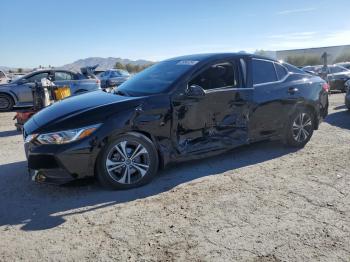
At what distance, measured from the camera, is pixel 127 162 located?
4535 mm

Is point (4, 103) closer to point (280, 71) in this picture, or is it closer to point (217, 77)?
point (217, 77)

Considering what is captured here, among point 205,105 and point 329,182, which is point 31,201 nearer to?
point 205,105

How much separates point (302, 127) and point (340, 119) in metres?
3.70

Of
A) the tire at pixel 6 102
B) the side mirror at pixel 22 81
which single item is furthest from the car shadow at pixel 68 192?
the tire at pixel 6 102

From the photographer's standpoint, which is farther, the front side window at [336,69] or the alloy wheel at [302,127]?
the front side window at [336,69]

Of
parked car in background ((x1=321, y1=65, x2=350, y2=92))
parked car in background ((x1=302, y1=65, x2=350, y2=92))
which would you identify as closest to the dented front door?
parked car in background ((x1=302, y1=65, x2=350, y2=92))

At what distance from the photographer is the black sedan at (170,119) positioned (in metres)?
4.28

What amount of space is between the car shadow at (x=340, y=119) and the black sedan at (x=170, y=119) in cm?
260

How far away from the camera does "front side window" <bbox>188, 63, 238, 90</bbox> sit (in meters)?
5.18

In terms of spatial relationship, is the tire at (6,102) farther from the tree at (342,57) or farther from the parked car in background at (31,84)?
the tree at (342,57)

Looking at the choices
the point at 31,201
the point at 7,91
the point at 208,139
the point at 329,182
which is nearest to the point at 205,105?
the point at 208,139

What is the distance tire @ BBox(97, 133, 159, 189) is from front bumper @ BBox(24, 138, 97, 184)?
0.18m

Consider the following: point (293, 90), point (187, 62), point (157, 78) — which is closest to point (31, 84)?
point (157, 78)

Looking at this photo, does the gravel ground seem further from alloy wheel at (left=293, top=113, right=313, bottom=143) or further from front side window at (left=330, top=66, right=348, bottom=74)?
front side window at (left=330, top=66, right=348, bottom=74)
